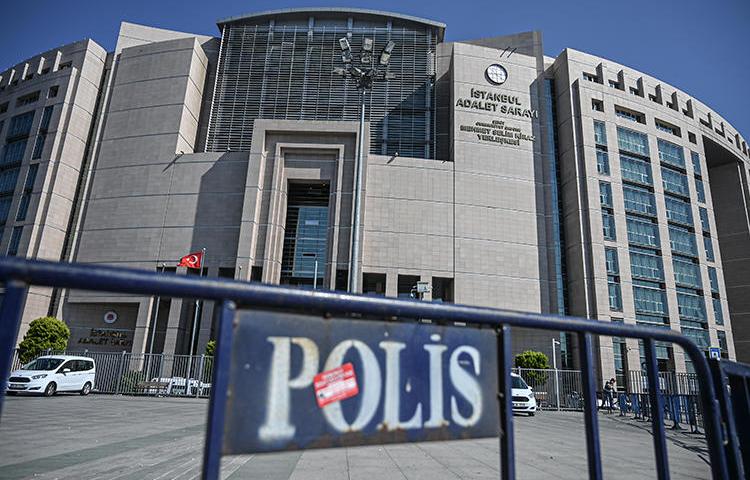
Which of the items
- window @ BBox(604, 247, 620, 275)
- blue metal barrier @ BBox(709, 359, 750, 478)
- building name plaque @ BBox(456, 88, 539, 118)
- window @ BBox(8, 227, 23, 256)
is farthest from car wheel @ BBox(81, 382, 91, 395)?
window @ BBox(604, 247, 620, 275)

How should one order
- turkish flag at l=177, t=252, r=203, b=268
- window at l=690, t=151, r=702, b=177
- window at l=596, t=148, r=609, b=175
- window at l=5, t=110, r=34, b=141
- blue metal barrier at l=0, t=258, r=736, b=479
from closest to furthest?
blue metal barrier at l=0, t=258, r=736, b=479 → turkish flag at l=177, t=252, r=203, b=268 → window at l=596, t=148, r=609, b=175 → window at l=5, t=110, r=34, b=141 → window at l=690, t=151, r=702, b=177

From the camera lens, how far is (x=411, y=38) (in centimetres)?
3834

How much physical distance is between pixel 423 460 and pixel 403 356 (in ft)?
17.1

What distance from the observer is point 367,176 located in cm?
3259

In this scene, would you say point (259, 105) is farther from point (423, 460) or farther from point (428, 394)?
point (428, 394)

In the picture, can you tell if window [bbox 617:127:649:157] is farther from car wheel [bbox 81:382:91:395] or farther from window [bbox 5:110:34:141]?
window [bbox 5:110:34:141]


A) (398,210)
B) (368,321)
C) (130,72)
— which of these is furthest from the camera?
(130,72)

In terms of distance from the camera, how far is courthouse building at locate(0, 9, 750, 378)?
1238 inches

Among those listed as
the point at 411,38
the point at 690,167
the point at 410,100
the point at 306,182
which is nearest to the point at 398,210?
the point at 306,182

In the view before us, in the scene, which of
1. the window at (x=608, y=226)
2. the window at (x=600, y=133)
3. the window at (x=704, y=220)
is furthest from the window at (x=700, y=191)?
the window at (x=608, y=226)

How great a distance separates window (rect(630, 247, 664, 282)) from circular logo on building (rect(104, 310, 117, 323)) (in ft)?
131

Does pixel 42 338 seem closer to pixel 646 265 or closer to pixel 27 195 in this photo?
pixel 27 195

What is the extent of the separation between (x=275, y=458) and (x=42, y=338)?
3054 cm

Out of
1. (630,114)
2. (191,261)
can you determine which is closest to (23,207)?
(191,261)
